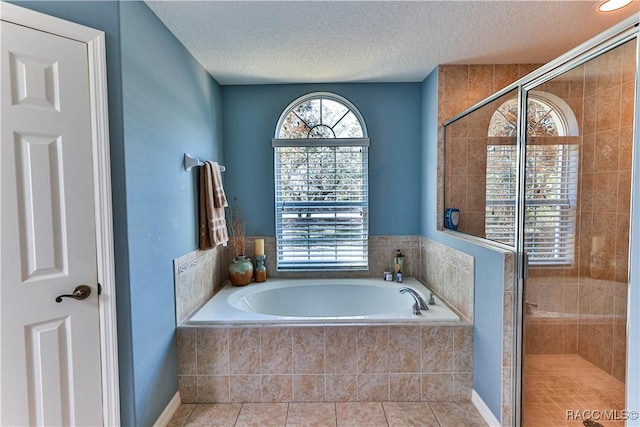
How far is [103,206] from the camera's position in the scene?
4.71 ft

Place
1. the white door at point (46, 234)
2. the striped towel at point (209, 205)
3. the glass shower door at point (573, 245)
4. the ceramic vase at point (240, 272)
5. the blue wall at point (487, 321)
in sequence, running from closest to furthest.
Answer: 1. the white door at point (46, 234)
2. the glass shower door at point (573, 245)
3. the blue wall at point (487, 321)
4. the striped towel at point (209, 205)
5. the ceramic vase at point (240, 272)

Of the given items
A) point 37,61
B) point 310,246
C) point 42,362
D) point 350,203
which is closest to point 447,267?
point 350,203

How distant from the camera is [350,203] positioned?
299 centimetres

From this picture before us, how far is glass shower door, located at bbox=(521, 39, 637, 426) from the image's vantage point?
1.48 metres

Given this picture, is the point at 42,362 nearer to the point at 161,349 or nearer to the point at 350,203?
the point at 161,349

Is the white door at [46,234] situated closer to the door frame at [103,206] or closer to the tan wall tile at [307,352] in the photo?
the door frame at [103,206]

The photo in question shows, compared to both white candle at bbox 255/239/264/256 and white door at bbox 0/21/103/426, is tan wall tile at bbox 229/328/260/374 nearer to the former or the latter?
white door at bbox 0/21/103/426

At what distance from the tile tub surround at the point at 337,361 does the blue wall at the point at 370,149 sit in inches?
46.8

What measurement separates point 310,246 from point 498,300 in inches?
66.6

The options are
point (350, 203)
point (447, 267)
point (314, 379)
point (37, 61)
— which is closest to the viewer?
point (37, 61)

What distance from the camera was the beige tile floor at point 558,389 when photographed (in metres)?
1.60

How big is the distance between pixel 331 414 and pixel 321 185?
185 cm

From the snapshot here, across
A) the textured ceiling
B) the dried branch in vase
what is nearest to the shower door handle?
the textured ceiling

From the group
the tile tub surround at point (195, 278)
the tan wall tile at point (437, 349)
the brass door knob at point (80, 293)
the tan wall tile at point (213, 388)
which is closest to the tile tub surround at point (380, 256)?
the tile tub surround at point (195, 278)
